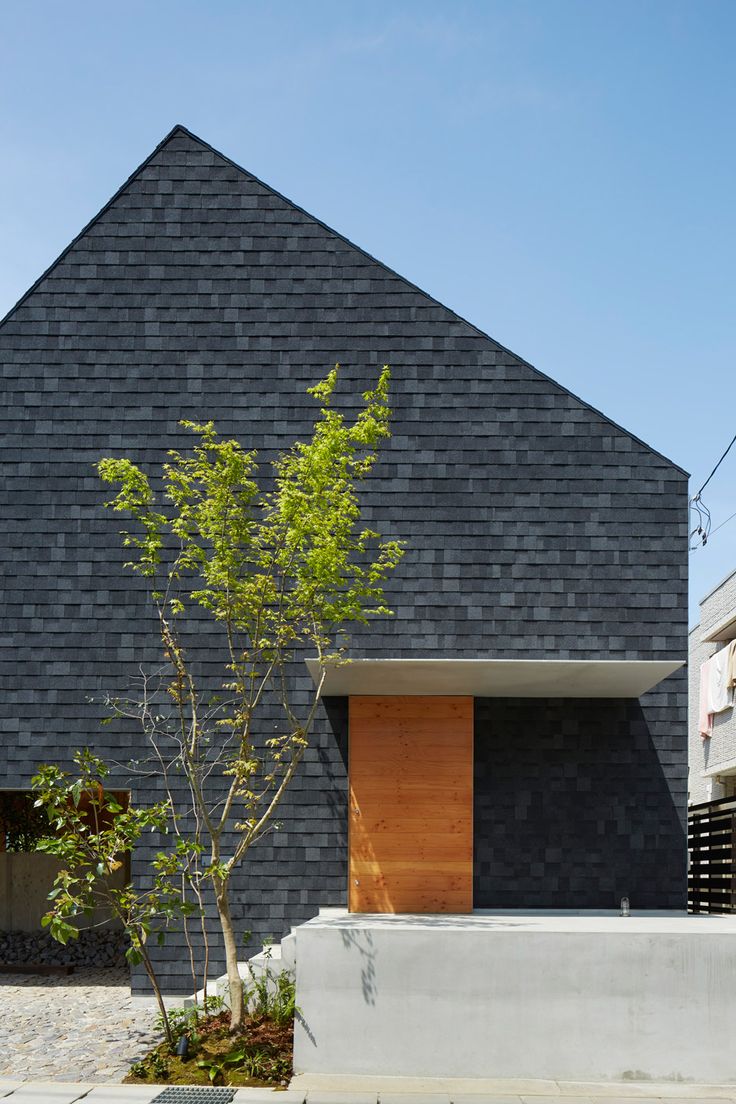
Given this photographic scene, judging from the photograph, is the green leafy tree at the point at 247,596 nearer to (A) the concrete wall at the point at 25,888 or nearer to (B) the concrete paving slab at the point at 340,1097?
(B) the concrete paving slab at the point at 340,1097

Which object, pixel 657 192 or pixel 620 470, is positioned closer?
pixel 620 470

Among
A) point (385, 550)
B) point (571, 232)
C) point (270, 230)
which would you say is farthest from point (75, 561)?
point (571, 232)

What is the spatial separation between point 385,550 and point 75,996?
5502mm

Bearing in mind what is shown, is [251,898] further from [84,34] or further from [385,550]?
[84,34]

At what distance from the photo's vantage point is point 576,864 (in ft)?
34.7

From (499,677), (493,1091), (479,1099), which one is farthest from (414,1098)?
(499,677)

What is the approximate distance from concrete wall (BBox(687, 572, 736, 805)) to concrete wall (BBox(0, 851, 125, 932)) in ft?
37.3

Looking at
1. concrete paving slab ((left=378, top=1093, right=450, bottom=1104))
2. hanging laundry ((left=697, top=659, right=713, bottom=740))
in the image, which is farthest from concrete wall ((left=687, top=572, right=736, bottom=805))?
concrete paving slab ((left=378, top=1093, right=450, bottom=1104))

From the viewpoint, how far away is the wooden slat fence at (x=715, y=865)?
12.3 m

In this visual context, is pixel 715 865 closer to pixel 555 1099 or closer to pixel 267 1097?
pixel 555 1099

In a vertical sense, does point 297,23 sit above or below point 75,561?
above

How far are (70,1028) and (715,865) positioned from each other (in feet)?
25.6

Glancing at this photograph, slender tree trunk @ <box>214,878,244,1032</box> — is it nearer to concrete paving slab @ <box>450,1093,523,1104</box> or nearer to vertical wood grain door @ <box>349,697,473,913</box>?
concrete paving slab @ <box>450,1093,523,1104</box>

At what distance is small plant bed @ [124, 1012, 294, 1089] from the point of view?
24.5 feet
